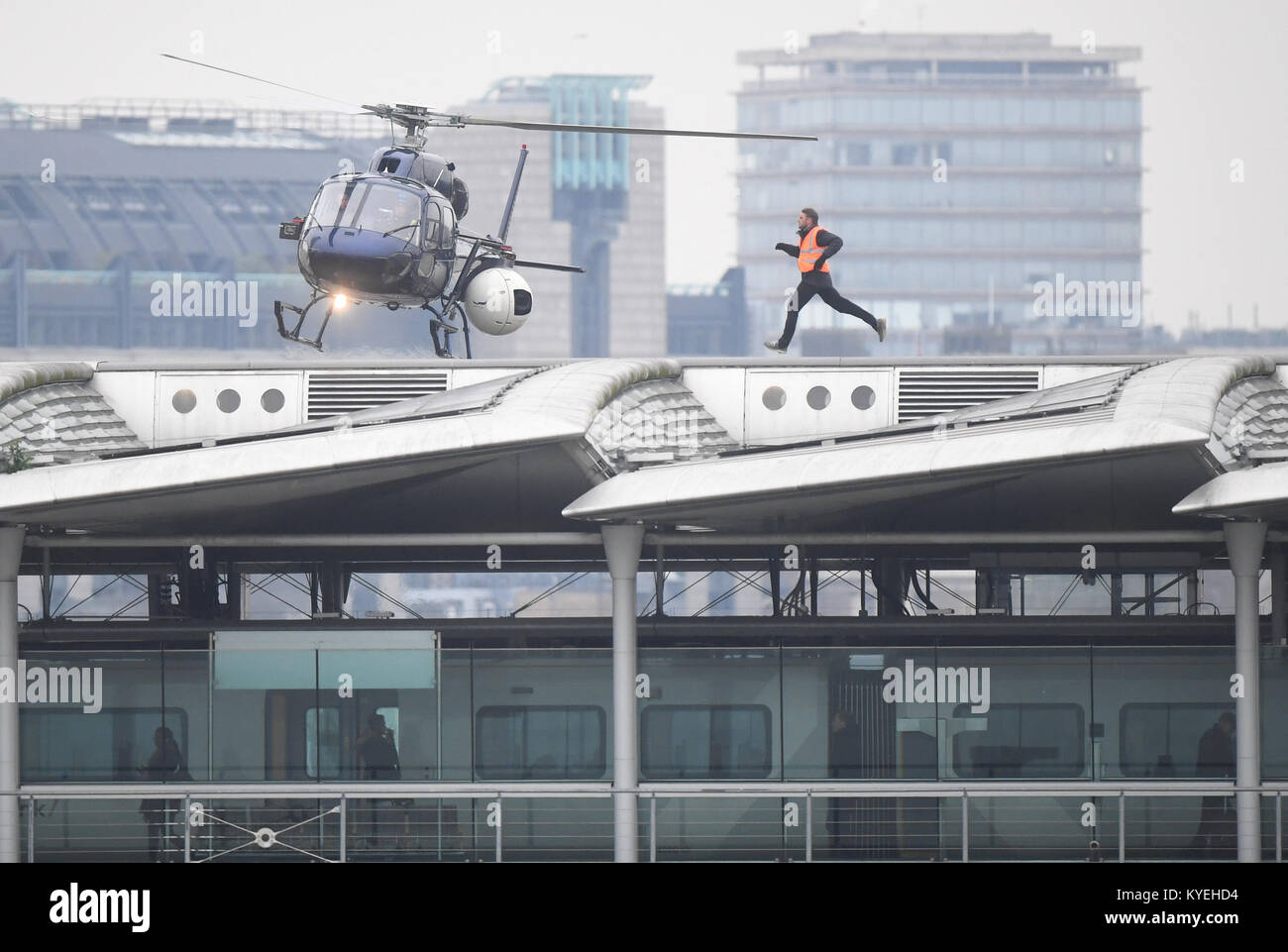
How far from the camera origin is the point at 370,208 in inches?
1163

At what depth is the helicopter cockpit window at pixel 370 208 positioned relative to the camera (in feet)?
96.8

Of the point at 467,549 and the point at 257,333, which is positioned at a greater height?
the point at 257,333

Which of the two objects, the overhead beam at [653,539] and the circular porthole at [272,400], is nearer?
the overhead beam at [653,539]

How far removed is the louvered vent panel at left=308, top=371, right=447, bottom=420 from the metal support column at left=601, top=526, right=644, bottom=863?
17.7ft

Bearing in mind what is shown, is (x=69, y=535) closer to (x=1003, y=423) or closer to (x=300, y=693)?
(x=300, y=693)

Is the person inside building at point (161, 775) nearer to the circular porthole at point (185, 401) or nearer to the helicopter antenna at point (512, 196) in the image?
the circular porthole at point (185, 401)

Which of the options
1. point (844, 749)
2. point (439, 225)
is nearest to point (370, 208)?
point (439, 225)

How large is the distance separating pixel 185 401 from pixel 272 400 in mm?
1112

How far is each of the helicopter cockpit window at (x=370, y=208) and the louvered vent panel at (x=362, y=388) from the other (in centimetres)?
305

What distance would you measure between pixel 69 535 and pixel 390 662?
4.11m

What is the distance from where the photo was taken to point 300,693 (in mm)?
22250

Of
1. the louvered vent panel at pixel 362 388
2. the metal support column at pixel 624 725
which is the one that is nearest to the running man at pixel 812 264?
the louvered vent panel at pixel 362 388

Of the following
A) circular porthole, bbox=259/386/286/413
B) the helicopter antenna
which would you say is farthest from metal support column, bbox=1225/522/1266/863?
the helicopter antenna
